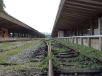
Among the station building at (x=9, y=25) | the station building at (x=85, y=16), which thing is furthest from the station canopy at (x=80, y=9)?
the station building at (x=9, y=25)

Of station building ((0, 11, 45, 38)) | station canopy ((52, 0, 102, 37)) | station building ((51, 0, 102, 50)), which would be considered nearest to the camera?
station building ((51, 0, 102, 50))

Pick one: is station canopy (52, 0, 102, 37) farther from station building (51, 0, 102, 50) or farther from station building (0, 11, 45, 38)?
station building (0, 11, 45, 38)

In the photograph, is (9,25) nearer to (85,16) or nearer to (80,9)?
(85,16)

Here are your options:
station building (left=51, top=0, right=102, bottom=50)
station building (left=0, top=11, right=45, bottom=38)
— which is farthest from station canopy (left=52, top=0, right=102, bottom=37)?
station building (left=0, top=11, right=45, bottom=38)

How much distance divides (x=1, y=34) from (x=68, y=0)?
70.6 ft

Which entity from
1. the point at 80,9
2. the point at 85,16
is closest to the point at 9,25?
the point at 85,16

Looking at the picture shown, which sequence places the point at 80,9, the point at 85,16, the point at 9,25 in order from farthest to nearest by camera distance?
the point at 9,25 → the point at 85,16 → the point at 80,9

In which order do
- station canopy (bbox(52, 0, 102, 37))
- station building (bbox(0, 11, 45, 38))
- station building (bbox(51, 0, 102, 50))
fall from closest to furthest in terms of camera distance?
station building (bbox(51, 0, 102, 50)) → station canopy (bbox(52, 0, 102, 37)) → station building (bbox(0, 11, 45, 38))

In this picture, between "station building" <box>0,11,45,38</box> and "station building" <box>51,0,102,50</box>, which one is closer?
"station building" <box>51,0,102,50</box>

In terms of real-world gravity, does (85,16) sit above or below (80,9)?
below

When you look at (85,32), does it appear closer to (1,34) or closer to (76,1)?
(76,1)

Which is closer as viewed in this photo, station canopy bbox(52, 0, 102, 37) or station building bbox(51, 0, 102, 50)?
station building bbox(51, 0, 102, 50)

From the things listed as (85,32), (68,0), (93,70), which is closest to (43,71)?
(93,70)

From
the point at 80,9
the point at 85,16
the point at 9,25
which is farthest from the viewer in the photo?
the point at 9,25
